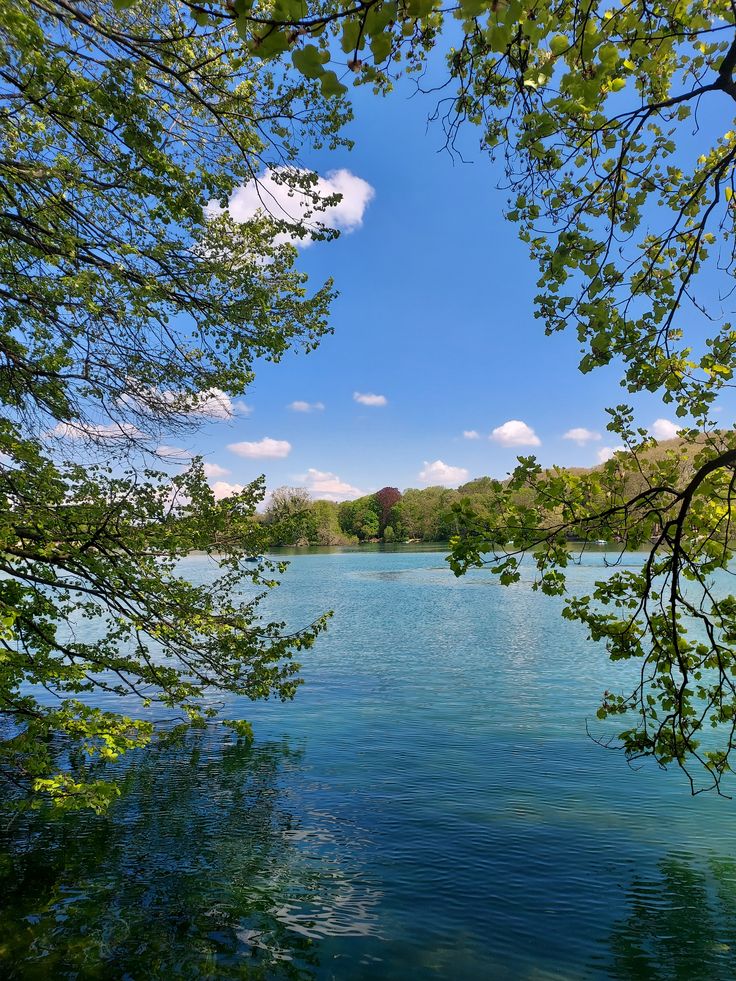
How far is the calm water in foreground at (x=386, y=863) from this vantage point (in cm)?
667

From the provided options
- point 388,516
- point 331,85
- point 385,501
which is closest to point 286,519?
point 331,85

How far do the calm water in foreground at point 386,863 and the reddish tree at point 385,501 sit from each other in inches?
5491

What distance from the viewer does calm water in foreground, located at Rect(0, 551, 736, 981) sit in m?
6.67

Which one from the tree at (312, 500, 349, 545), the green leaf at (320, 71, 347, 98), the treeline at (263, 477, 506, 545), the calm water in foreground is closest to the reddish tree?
the treeline at (263, 477, 506, 545)

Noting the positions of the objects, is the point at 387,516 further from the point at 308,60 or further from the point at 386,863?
the point at 308,60

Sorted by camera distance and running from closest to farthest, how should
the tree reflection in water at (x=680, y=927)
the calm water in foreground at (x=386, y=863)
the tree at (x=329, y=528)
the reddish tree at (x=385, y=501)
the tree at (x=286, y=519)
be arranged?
the tree reflection in water at (x=680, y=927)
the calm water in foreground at (x=386, y=863)
the tree at (x=286, y=519)
the tree at (x=329, y=528)
the reddish tree at (x=385, y=501)

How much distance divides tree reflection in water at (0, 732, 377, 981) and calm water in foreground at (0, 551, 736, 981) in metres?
0.03

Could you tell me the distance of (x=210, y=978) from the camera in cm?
624

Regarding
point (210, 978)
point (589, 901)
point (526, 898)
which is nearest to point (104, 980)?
point (210, 978)

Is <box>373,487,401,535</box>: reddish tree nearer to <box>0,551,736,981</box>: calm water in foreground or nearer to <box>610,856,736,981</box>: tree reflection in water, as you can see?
<box>0,551,736,981</box>: calm water in foreground

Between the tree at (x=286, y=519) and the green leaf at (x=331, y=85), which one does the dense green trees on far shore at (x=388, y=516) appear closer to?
the tree at (x=286, y=519)

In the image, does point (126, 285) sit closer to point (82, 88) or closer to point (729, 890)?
point (82, 88)

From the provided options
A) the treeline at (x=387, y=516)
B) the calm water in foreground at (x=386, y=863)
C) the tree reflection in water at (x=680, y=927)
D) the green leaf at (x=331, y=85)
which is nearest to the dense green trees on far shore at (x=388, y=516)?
Result: the treeline at (x=387, y=516)

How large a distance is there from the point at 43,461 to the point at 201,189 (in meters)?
4.10
